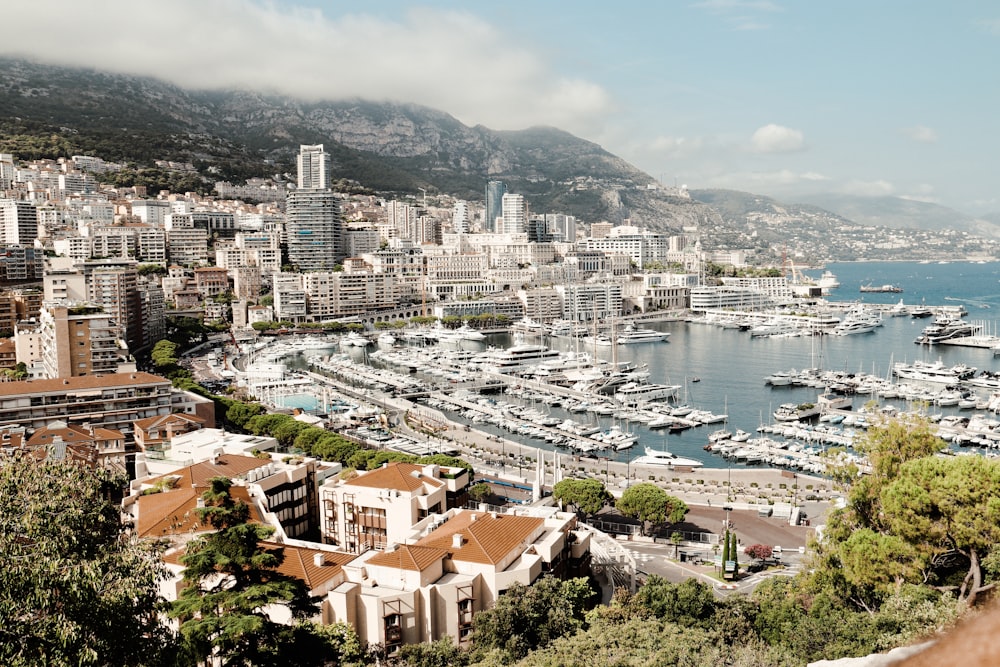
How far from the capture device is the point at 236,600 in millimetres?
7020

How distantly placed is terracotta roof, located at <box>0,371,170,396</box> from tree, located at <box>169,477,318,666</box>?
44.1 feet

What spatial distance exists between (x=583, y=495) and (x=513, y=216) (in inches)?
2977

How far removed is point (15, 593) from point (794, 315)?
5428cm

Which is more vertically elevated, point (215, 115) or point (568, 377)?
point (215, 115)

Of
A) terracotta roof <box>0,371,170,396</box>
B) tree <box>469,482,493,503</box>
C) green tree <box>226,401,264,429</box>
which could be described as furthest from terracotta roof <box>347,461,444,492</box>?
green tree <box>226,401,264,429</box>

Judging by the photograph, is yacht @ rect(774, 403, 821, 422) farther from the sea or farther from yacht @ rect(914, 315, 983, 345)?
yacht @ rect(914, 315, 983, 345)

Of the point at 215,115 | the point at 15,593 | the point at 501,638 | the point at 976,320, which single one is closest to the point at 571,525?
the point at 501,638

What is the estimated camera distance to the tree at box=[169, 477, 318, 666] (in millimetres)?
6844

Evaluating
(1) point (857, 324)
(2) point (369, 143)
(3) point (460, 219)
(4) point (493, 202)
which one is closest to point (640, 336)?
(1) point (857, 324)

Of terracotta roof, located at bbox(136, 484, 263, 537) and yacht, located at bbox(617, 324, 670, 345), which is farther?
yacht, located at bbox(617, 324, 670, 345)

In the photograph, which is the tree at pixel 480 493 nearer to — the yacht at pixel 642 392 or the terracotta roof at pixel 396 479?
the terracotta roof at pixel 396 479

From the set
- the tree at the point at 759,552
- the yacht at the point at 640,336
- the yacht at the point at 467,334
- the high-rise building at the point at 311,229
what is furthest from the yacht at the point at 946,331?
the high-rise building at the point at 311,229

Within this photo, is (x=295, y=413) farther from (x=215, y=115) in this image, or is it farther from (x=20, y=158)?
(x=215, y=115)

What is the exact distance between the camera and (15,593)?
16.3ft
